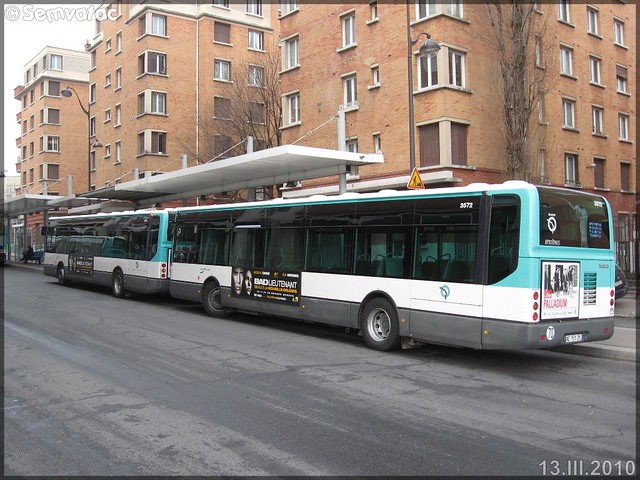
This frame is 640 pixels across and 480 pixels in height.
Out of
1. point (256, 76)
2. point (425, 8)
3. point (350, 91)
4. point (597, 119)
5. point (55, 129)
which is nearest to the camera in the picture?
point (425, 8)

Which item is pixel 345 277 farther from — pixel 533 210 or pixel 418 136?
pixel 418 136

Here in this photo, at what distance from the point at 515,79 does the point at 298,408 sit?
63.4ft

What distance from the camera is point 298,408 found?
5906 mm

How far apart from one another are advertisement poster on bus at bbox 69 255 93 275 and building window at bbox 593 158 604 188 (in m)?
23.8

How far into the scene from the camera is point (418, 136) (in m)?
21.9

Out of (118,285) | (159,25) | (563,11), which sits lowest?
(118,285)

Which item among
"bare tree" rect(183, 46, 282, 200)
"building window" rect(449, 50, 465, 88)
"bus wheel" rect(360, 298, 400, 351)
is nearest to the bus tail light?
"bus wheel" rect(360, 298, 400, 351)

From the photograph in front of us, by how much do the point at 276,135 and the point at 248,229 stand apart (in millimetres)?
19975

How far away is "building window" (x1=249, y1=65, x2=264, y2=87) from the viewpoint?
32150mm

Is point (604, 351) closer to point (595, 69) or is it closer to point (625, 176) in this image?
point (595, 69)

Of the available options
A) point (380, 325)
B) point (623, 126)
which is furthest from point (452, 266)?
point (623, 126)

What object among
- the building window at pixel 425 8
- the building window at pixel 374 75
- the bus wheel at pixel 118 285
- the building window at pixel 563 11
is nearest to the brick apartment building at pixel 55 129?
the bus wheel at pixel 118 285

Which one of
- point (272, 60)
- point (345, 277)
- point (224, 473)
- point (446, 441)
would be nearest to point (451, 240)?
point (345, 277)

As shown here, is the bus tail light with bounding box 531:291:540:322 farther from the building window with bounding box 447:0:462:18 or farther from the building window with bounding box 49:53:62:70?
the building window with bounding box 49:53:62:70
